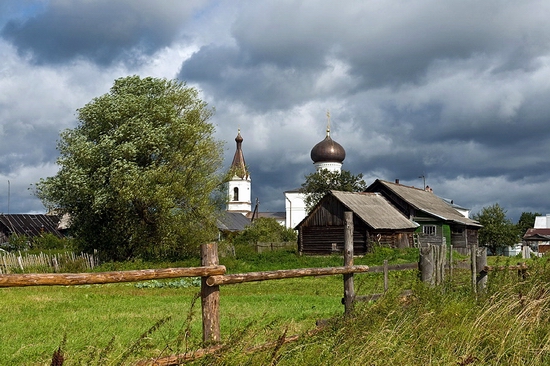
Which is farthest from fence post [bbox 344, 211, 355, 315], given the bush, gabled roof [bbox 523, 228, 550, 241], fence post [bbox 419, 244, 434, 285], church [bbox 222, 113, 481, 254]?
gabled roof [bbox 523, 228, 550, 241]

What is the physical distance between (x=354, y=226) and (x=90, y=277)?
35155mm

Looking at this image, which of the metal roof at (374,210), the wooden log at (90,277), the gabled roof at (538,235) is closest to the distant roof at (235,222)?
the metal roof at (374,210)

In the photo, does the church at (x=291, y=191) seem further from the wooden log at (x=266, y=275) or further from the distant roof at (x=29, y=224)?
A: the wooden log at (x=266, y=275)

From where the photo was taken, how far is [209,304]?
6094mm

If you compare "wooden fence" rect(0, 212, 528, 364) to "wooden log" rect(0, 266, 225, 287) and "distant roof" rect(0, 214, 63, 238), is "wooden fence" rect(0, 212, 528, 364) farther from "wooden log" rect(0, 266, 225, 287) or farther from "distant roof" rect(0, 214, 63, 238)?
"distant roof" rect(0, 214, 63, 238)

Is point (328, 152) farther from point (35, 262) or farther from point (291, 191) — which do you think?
point (35, 262)

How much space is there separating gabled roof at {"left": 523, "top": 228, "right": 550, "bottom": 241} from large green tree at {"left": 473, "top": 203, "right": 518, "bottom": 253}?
1308cm

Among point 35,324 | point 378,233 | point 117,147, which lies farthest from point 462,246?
point 35,324

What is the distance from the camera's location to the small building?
61.1 metres

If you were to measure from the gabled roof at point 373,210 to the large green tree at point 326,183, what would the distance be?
60.8 ft

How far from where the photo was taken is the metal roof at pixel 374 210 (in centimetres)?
3931

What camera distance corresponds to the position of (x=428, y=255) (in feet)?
36.6

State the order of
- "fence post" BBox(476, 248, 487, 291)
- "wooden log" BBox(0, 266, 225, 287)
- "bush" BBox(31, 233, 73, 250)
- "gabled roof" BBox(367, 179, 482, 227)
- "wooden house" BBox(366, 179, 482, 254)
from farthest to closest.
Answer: "gabled roof" BBox(367, 179, 482, 227), "wooden house" BBox(366, 179, 482, 254), "bush" BBox(31, 233, 73, 250), "fence post" BBox(476, 248, 487, 291), "wooden log" BBox(0, 266, 225, 287)

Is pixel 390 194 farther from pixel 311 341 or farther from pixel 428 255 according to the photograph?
pixel 311 341
